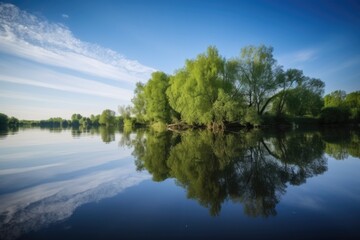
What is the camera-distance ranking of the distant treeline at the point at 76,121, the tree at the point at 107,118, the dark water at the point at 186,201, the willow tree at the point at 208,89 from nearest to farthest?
the dark water at the point at 186,201 < the willow tree at the point at 208,89 < the distant treeline at the point at 76,121 < the tree at the point at 107,118

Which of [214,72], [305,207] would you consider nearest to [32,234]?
[305,207]

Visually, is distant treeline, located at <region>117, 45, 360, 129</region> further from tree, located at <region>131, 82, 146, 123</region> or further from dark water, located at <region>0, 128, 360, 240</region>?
dark water, located at <region>0, 128, 360, 240</region>

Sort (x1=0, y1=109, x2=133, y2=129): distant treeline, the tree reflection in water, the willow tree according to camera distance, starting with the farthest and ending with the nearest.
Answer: (x1=0, y1=109, x2=133, y2=129): distant treeline < the willow tree < the tree reflection in water

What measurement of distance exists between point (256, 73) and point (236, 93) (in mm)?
5252

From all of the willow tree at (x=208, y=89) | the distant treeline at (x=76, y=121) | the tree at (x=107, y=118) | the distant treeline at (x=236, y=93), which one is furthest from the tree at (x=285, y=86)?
the tree at (x=107, y=118)

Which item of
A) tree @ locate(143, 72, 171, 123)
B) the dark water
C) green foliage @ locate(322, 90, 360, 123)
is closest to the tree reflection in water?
the dark water

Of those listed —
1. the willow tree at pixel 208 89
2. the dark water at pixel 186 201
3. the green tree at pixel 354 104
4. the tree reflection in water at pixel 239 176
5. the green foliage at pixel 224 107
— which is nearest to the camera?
the dark water at pixel 186 201

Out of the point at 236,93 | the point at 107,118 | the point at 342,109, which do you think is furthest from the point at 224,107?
the point at 107,118

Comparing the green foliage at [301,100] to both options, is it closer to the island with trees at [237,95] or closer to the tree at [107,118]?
the island with trees at [237,95]

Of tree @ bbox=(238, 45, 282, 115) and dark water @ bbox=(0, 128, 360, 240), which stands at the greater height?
tree @ bbox=(238, 45, 282, 115)

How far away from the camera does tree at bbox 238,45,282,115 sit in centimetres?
4012

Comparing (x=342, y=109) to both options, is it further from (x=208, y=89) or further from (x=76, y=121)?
(x=76, y=121)

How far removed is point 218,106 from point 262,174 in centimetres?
2668

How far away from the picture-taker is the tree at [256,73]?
40.1 m
